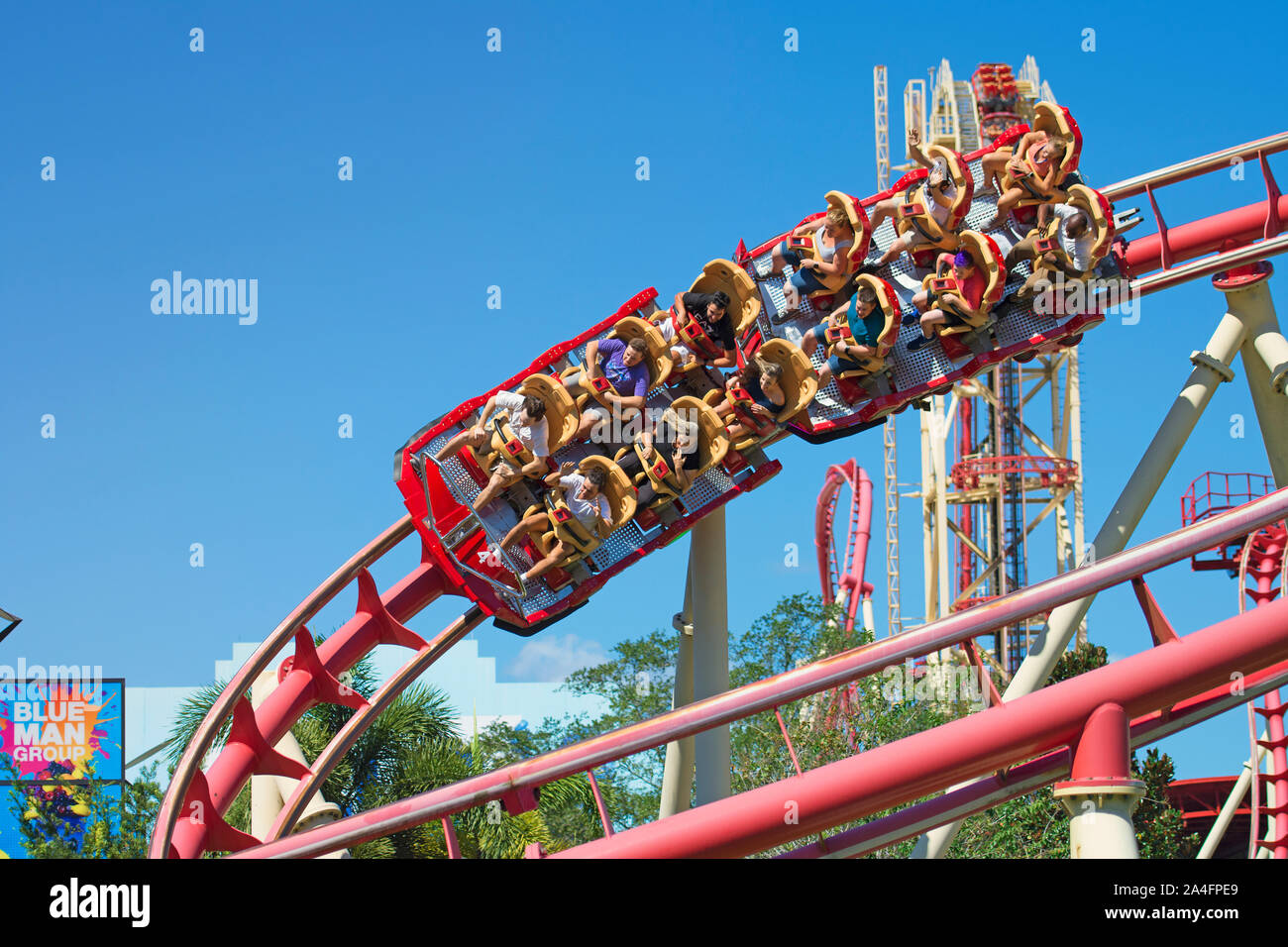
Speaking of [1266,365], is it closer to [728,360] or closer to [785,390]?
[785,390]

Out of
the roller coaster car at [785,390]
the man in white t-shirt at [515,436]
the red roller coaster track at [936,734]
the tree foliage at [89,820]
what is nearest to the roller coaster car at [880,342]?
the roller coaster car at [785,390]

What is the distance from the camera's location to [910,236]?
32.7 ft

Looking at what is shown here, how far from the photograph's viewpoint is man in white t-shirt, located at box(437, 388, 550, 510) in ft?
32.3

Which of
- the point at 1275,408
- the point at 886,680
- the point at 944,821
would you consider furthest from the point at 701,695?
the point at 886,680

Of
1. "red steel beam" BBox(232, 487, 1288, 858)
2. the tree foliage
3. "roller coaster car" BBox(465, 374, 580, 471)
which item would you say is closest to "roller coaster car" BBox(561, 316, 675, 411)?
"roller coaster car" BBox(465, 374, 580, 471)

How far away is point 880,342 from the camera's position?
9656 mm

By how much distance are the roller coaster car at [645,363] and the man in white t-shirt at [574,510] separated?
0.50 m

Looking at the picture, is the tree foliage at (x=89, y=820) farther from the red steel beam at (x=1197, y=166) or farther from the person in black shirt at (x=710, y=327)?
the red steel beam at (x=1197, y=166)

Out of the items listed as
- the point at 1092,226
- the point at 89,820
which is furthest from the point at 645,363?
the point at 89,820

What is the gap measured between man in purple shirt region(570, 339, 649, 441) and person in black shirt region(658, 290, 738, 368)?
0.90 ft

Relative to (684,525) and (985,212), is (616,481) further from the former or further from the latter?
(985,212)

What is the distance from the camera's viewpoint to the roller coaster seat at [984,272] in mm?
9516
